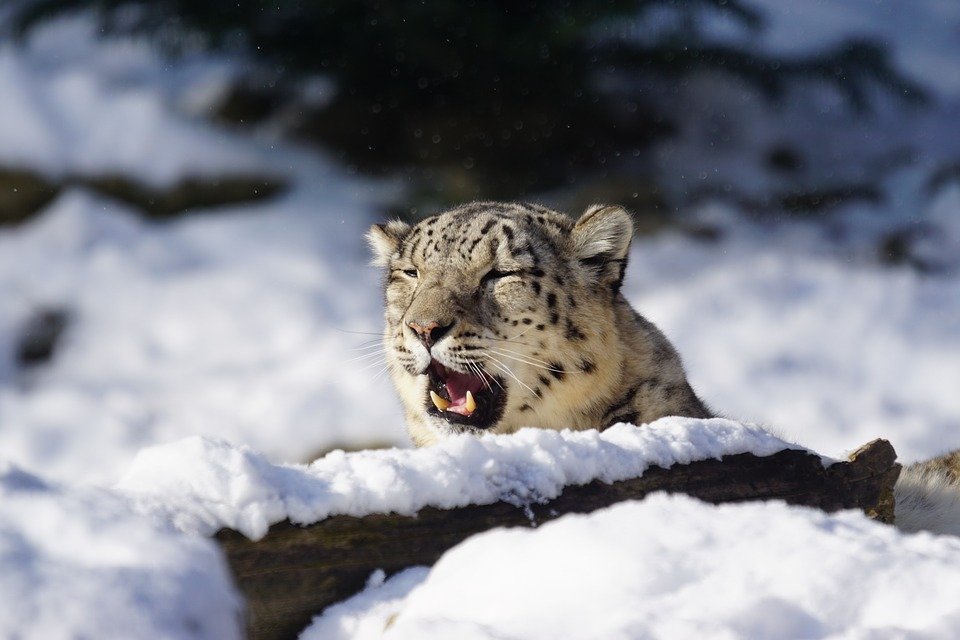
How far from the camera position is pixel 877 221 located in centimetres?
1507

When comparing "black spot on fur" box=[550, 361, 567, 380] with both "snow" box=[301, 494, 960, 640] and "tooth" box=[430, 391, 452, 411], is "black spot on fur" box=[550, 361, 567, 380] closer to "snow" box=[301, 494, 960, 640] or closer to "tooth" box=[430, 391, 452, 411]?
"tooth" box=[430, 391, 452, 411]

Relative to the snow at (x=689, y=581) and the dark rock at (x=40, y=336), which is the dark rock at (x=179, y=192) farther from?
the snow at (x=689, y=581)

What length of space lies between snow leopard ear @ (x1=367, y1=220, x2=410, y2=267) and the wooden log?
89.7 inches

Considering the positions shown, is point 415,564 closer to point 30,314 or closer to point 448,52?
point 448,52

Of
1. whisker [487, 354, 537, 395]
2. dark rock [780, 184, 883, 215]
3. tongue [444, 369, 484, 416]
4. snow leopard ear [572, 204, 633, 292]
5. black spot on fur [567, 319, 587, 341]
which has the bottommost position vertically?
tongue [444, 369, 484, 416]

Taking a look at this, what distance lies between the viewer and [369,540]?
9.09 feet

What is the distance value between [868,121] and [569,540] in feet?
49.8

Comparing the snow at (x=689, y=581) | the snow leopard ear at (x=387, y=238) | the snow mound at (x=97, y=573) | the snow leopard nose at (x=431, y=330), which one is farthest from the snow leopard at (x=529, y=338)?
the snow mound at (x=97, y=573)

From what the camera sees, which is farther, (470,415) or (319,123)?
(319,123)

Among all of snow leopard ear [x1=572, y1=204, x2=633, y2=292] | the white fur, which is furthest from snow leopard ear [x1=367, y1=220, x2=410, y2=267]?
the white fur

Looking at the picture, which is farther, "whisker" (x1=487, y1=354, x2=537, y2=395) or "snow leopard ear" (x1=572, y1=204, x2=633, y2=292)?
"snow leopard ear" (x1=572, y1=204, x2=633, y2=292)

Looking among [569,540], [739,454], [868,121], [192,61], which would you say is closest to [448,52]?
[192,61]

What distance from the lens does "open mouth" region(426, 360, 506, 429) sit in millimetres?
4582

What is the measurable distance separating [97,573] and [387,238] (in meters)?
3.52
